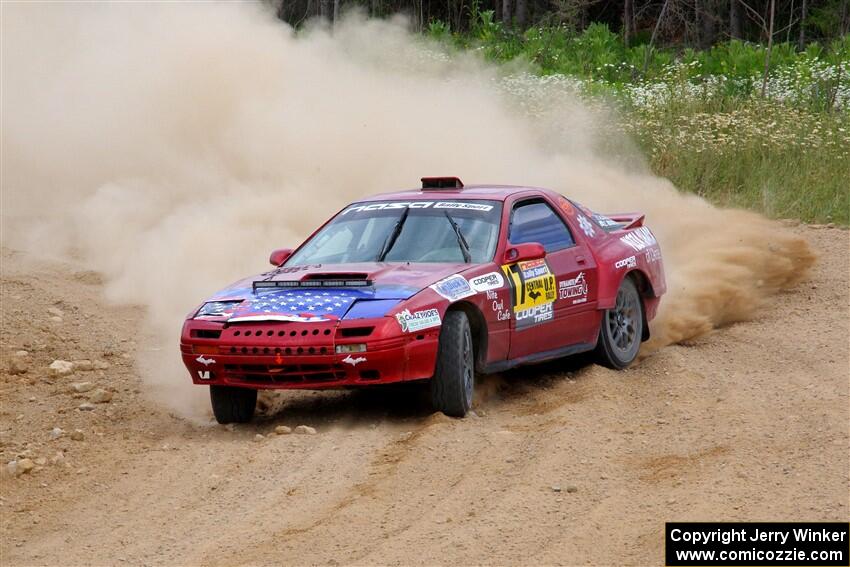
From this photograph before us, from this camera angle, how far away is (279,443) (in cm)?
798

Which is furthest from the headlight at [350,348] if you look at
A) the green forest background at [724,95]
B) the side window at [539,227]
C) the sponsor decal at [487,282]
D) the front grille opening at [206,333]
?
the green forest background at [724,95]

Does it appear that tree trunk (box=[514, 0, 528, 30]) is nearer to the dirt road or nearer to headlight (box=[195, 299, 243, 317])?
the dirt road

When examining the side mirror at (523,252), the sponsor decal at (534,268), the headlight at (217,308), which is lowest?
the headlight at (217,308)

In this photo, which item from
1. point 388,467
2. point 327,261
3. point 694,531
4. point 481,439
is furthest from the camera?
point 327,261

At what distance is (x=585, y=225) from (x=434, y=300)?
7.66 feet

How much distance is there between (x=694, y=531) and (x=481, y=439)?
2.15 m

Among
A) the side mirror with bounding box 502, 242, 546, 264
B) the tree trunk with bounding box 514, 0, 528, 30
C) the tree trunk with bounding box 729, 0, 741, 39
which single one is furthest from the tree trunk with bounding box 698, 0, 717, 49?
the side mirror with bounding box 502, 242, 546, 264

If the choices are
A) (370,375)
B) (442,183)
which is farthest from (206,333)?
(442,183)

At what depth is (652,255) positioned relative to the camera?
10.8 metres

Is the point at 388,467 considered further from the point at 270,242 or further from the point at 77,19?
the point at 77,19

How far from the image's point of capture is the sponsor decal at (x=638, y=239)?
1052 cm

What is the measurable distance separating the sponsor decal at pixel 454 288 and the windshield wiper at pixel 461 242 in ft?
1.38

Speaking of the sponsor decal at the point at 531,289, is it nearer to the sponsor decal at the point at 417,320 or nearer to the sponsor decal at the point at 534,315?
the sponsor decal at the point at 534,315

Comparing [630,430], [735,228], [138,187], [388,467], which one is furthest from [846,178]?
[388,467]
